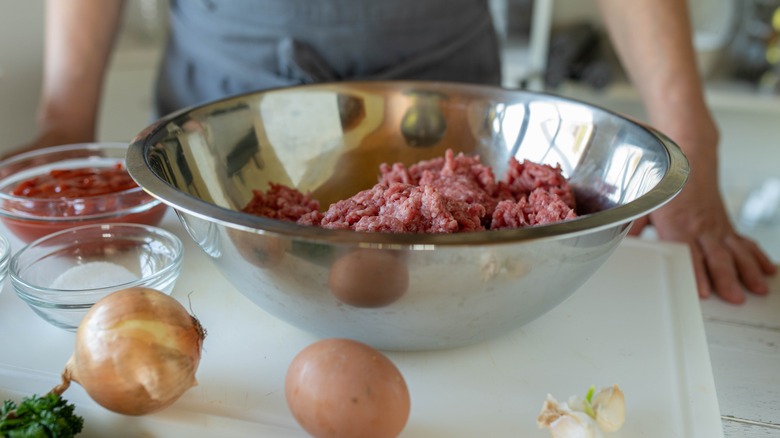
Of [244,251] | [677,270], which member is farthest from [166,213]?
[677,270]

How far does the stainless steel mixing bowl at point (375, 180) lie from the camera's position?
52 cm

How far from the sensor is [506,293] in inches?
22.2

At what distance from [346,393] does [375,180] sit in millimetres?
486

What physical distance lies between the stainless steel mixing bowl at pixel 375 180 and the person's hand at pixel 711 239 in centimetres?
23

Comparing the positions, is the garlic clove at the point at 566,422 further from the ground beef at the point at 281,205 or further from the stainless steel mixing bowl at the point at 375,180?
the ground beef at the point at 281,205

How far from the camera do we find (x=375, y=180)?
92cm

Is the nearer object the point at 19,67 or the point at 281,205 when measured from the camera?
the point at 281,205

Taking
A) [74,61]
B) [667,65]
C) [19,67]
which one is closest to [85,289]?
[74,61]

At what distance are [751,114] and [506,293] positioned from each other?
224 cm

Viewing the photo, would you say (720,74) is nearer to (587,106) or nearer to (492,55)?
(492,55)

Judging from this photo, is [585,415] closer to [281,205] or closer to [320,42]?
[281,205]

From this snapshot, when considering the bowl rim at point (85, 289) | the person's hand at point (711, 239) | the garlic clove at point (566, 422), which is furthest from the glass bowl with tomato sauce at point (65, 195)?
the person's hand at point (711, 239)

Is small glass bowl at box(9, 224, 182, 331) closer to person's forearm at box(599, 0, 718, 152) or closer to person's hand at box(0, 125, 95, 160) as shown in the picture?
person's hand at box(0, 125, 95, 160)

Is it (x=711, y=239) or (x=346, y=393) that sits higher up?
(x=346, y=393)
